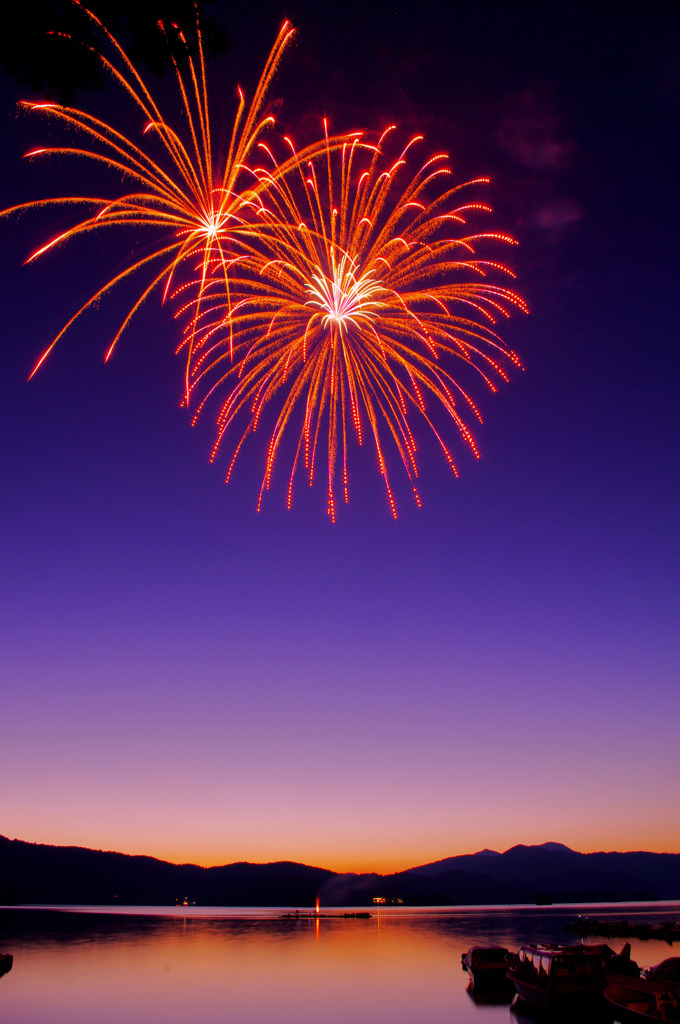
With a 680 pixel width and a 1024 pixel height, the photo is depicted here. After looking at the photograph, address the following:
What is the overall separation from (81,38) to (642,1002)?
33.9m

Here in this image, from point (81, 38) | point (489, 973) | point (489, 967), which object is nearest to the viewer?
point (81, 38)

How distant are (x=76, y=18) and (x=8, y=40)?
1.32 metres

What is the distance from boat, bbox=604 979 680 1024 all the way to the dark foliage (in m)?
31.1

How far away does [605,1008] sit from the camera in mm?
29328

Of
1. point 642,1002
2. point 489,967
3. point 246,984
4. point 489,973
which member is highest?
point 489,967

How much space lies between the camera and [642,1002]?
25.4 m

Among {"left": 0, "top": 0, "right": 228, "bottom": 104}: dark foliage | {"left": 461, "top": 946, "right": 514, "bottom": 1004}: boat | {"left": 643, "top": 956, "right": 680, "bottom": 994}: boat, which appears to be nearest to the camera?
{"left": 0, "top": 0, "right": 228, "bottom": 104}: dark foliage

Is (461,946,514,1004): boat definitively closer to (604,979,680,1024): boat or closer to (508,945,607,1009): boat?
(508,945,607,1009): boat

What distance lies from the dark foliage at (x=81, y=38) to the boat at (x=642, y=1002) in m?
31.1

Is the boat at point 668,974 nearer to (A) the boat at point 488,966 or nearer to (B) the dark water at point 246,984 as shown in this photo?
(B) the dark water at point 246,984

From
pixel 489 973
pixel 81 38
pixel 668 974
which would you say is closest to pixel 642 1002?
pixel 668 974

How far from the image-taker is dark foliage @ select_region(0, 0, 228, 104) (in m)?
11.6

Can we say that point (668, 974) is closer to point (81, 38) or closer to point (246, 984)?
point (81, 38)

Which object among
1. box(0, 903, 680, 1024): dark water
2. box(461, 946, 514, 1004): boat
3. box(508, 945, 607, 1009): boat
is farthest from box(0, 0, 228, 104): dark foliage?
box(461, 946, 514, 1004): boat
